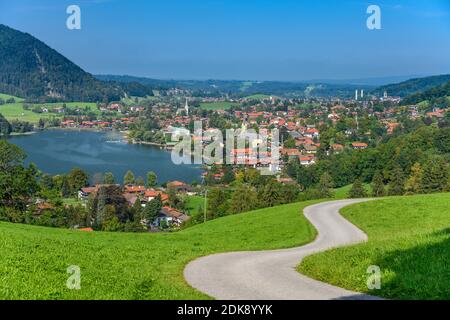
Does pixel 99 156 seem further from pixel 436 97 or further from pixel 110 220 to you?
pixel 436 97

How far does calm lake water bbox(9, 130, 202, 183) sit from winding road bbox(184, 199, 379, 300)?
5726 cm

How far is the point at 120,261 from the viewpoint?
11.1 metres

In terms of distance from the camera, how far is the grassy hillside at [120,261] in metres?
7.78

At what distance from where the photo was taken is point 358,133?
112 m

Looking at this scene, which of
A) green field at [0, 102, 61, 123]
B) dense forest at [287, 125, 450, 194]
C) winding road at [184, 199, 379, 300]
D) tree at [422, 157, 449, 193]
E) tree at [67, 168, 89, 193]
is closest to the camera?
winding road at [184, 199, 379, 300]

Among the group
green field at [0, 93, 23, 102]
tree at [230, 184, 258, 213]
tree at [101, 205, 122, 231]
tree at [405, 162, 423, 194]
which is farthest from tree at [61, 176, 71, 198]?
green field at [0, 93, 23, 102]

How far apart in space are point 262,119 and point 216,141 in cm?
4570

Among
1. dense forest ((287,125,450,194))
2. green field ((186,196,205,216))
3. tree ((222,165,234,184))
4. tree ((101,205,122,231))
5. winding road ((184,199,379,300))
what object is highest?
winding road ((184,199,379,300))

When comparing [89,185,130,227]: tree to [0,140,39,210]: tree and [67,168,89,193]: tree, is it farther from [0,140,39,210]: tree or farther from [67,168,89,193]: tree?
[67,168,89,193]: tree

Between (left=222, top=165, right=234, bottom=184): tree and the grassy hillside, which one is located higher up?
the grassy hillside

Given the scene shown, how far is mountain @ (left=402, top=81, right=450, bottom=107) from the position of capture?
13305 cm

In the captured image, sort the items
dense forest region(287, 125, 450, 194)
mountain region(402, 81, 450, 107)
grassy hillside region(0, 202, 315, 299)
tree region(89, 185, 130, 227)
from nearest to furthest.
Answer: grassy hillside region(0, 202, 315, 299), tree region(89, 185, 130, 227), dense forest region(287, 125, 450, 194), mountain region(402, 81, 450, 107)

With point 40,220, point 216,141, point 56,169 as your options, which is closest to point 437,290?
point 40,220
